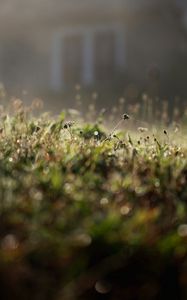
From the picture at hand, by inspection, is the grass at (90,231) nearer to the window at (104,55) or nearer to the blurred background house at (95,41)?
the blurred background house at (95,41)

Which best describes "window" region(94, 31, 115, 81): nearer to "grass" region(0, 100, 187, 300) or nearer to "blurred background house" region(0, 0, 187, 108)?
"blurred background house" region(0, 0, 187, 108)

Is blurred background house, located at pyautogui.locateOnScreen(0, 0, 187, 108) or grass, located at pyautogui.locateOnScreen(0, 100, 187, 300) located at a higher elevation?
blurred background house, located at pyautogui.locateOnScreen(0, 0, 187, 108)

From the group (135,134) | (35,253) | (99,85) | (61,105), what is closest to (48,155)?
(35,253)

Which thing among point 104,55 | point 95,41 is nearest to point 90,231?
point 104,55

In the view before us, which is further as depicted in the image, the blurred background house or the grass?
the blurred background house

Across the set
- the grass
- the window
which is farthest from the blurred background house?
the grass

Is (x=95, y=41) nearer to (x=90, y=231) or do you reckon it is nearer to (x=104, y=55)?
(x=104, y=55)
